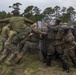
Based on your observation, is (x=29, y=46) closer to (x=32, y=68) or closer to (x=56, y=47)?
(x=32, y=68)

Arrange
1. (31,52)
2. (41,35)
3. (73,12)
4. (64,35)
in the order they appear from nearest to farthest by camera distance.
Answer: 1. (64,35)
2. (41,35)
3. (31,52)
4. (73,12)

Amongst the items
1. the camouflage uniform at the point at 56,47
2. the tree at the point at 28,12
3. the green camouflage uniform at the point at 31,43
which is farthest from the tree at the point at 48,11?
the camouflage uniform at the point at 56,47

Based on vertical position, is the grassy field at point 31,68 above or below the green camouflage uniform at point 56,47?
below

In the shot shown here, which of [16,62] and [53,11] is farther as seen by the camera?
[53,11]

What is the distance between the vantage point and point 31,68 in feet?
29.0

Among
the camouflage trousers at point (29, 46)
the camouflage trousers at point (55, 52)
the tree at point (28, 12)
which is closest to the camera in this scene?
the camouflage trousers at point (55, 52)

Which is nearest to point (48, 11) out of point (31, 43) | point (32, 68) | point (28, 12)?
point (28, 12)

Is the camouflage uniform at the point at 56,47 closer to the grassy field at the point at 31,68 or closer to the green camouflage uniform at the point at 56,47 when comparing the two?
the green camouflage uniform at the point at 56,47

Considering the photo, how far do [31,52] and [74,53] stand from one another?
1.86m

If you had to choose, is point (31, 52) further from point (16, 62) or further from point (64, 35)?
point (64, 35)

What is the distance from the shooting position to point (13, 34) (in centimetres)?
942

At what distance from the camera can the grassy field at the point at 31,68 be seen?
848cm

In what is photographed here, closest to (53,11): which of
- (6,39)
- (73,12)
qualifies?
(73,12)

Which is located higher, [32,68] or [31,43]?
[31,43]
